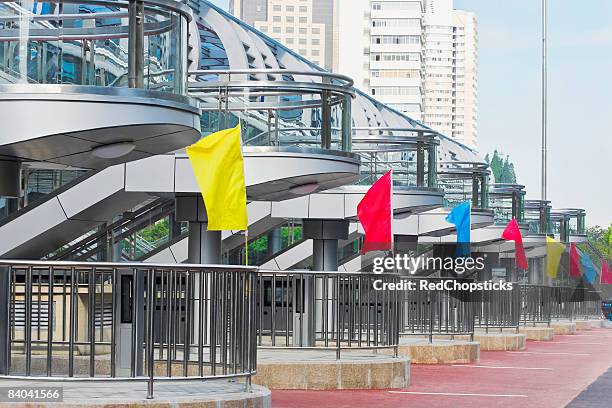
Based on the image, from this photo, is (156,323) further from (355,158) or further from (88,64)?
(355,158)

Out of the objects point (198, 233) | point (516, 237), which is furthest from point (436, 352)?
point (516, 237)

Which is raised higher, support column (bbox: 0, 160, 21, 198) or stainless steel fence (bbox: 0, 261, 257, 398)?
support column (bbox: 0, 160, 21, 198)

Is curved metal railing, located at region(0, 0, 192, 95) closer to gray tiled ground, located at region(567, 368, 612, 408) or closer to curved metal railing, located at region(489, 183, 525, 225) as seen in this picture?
gray tiled ground, located at region(567, 368, 612, 408)

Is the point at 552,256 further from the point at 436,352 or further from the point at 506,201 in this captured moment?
the point at 436,352

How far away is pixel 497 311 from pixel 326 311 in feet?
50.9

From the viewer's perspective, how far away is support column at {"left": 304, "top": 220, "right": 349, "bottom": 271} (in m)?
29.4

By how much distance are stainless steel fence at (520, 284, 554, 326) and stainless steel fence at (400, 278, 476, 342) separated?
10.1 meters

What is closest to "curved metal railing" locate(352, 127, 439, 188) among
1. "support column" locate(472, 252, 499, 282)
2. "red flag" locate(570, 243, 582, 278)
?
"support column" locate(472, 252, 499, 282)

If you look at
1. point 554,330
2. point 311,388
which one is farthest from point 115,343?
point 554,330

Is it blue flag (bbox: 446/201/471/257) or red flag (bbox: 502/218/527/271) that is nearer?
blue flag (bbox: 446/201/471/257)

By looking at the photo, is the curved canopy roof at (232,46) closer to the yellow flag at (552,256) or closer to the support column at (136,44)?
the support column at (136,44)

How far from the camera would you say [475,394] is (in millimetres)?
19188

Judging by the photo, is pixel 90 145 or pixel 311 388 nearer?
pixel 90 145

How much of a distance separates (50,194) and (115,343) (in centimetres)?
1168
